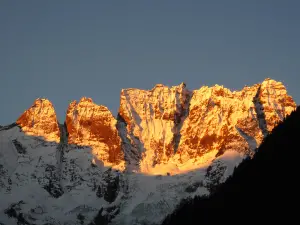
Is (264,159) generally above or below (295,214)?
above

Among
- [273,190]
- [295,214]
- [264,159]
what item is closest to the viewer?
[295,214]

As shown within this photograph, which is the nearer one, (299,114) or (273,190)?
(273,190)

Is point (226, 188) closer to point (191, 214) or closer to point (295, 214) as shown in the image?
point (191, 214)

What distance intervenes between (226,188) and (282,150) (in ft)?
44.5

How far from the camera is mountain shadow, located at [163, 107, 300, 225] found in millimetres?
149000

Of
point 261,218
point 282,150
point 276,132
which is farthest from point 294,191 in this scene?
point 276,132

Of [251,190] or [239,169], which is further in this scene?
[239,169]

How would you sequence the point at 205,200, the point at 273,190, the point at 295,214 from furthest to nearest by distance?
the point at 205,200 → the point at 273,190 → the point at 295,214

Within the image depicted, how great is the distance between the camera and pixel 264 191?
516 ft

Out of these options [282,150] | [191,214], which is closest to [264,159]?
[282,150]

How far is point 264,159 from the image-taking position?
167250 millimetres

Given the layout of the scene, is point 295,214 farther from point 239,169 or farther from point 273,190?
point 239,169

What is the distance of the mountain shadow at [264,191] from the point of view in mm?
149000

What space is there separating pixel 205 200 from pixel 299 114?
21.8 meters
